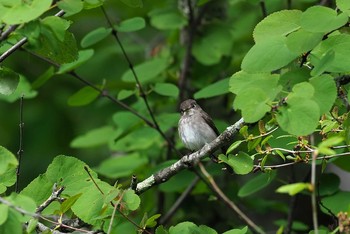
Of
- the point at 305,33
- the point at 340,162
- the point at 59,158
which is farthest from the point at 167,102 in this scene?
the point at 305,33

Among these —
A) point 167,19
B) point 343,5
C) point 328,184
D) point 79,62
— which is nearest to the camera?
point 343,5

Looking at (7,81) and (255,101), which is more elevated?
(7,81)

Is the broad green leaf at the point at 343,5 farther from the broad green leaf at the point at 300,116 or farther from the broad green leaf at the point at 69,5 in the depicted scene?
the broad green leaf at the point at 69,5

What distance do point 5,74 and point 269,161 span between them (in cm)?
252

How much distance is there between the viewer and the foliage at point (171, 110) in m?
3.19

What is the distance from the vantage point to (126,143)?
618cm

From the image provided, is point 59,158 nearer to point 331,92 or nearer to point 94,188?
point 94,188

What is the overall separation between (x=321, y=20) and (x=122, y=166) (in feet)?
10.8

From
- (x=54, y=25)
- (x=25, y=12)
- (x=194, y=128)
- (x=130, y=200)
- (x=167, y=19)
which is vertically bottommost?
(x=194, y=128)

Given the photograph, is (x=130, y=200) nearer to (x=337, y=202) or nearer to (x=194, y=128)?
(x=337, y=202)

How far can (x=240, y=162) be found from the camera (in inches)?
139

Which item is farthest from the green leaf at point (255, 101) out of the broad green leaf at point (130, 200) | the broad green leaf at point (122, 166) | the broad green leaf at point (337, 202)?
the broad green leaf at point (122, 166)

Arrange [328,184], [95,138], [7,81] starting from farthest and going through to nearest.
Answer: [95,138]
[328,184]
[7,81]

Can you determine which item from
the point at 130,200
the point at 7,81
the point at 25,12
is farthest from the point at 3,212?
the point at 7,81
